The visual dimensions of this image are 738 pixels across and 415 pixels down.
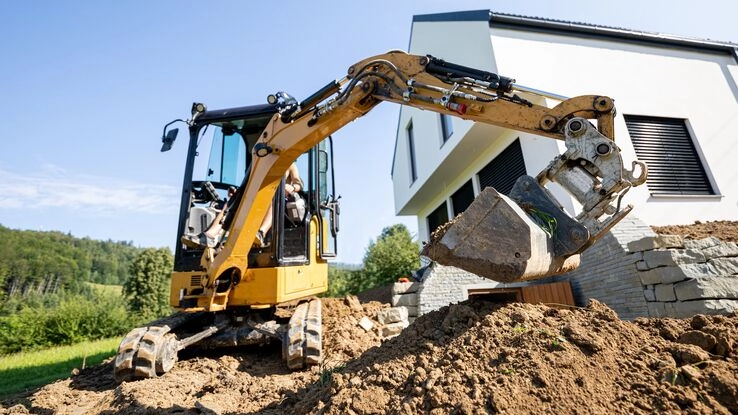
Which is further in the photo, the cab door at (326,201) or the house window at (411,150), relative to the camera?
the house window at (411,150)

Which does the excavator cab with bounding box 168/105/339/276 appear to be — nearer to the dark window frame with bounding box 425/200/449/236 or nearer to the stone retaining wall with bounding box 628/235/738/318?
the stone retaining wall with bounding box 628/235/738/318

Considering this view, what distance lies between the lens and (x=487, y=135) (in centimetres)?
911

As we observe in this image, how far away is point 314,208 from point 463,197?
7.50m

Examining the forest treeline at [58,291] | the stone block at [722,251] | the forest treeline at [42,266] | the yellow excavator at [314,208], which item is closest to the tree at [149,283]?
the forest treeline at [58,291]

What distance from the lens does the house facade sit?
762 centimetres

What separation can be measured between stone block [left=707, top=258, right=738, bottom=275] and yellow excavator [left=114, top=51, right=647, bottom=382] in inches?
103

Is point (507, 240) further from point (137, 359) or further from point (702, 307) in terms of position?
point (137, 359)

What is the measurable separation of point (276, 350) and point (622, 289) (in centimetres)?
532

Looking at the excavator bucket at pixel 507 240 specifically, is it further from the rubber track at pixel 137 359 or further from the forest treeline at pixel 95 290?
the forest treeline at pixel 95 290

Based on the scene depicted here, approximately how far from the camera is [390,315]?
6.82 metres

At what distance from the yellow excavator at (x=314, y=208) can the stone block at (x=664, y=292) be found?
2.59 metres

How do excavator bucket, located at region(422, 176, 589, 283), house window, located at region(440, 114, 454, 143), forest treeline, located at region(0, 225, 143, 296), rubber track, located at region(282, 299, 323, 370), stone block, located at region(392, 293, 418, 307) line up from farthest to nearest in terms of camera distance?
forest treeline, located at region(0, 225, 143, 296), house window, located at region(440, 114, 454, 143), stone block, located at region(392, 293, 418, 307), rubber track, located at region(282, 299, 323, 370), excavator bucket, located at region(422, 176, 589, 283)

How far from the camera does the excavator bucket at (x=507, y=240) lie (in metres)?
2.17

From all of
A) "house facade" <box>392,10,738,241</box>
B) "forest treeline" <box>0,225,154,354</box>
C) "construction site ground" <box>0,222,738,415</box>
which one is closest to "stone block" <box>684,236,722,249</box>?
"house facade" <box>392,10,738,241</box>
